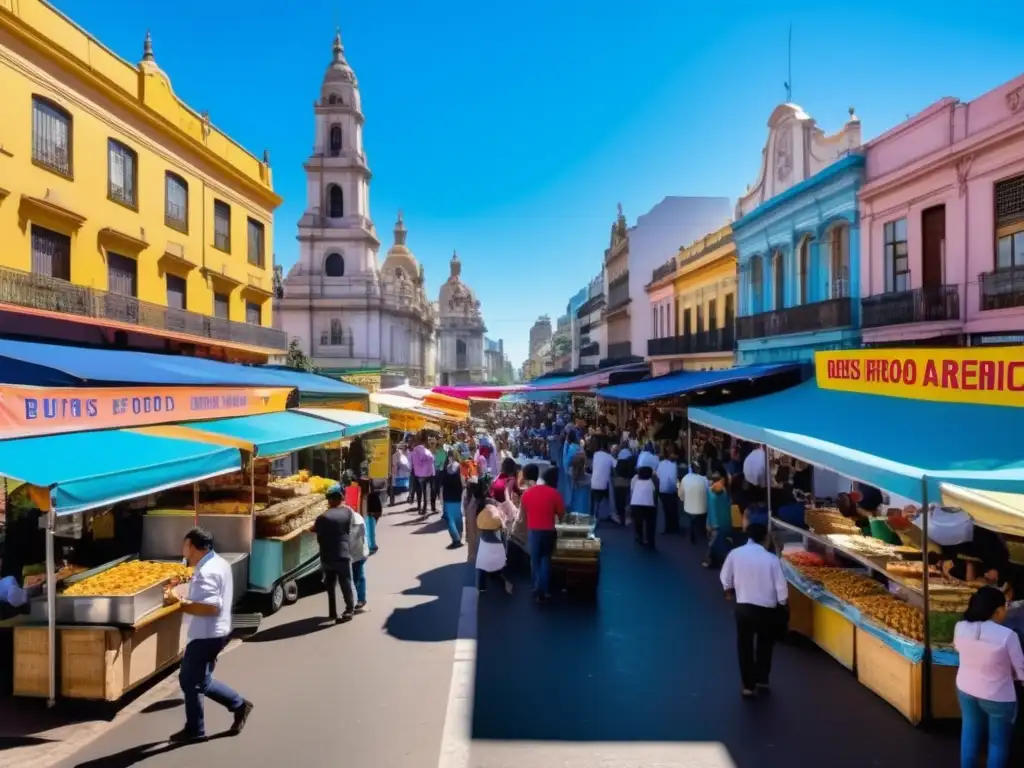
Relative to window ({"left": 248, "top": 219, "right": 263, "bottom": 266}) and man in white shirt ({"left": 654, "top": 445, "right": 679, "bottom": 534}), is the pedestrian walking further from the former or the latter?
window ({"left": 248, "top": 219, "right": 263, "bottom": 266})

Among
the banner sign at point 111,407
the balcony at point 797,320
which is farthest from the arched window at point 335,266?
the banner sign at point 111,407

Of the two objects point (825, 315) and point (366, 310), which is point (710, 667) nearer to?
point (825, 315)

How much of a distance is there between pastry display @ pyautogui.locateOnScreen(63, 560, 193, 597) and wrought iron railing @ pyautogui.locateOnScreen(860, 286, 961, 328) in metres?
13.3

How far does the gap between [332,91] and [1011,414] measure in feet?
164

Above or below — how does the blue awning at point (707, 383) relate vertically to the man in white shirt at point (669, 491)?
above

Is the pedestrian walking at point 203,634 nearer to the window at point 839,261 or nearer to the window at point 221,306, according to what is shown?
the window at point 839,261

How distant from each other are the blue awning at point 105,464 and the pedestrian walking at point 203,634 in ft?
2.99

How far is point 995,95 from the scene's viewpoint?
12.4 meters

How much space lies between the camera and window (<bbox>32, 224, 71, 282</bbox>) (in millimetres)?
14672

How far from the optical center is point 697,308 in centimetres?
2703

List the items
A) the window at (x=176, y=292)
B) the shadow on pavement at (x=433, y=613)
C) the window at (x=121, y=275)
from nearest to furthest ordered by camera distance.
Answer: the shadow on pavement at (x=433, y=613) → the window at (x=121, y=275) → the window at (x=176, y=292)

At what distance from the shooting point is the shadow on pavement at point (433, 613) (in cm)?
761

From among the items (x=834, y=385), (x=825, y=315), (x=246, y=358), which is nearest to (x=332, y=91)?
(x=246, y=358)

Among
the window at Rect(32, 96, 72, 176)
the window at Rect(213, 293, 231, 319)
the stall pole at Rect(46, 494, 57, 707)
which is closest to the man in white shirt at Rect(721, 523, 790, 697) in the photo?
the stall pole at Rect(46, 494, 57, 707)
